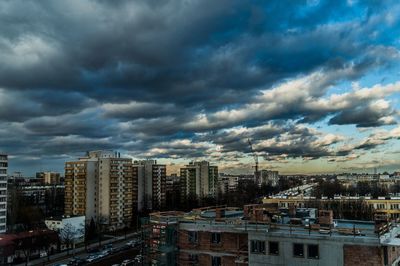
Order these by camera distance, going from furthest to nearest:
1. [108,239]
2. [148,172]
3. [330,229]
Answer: [148,172]
[108,239]
[330,229]

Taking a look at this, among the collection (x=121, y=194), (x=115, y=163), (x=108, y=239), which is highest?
(x=115, y=163)

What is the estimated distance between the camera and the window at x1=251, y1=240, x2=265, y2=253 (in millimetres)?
20172

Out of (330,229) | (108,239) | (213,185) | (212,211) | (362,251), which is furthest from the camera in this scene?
(213,185)

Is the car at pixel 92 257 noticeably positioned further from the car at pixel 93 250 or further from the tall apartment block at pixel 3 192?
the tall apartment block at pixel 3 192

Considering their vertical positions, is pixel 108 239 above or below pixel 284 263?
below

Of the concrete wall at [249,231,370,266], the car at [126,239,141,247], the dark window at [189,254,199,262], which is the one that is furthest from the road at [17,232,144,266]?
the concrete wall at [249,231,370,266]

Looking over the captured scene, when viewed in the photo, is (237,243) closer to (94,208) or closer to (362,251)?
(362,251)

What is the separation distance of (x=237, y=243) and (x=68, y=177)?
63.7 m

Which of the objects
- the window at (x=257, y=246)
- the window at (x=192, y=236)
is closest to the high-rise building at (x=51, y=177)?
the window at (x=192, y=236)

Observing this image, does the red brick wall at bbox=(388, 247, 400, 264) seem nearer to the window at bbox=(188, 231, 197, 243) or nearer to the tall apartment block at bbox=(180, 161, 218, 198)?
the window at bbox=(188, 231, 197, 243)

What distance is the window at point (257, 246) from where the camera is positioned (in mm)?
20172

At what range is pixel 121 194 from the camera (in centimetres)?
8094

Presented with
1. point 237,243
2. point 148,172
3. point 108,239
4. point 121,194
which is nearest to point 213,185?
point 148,172

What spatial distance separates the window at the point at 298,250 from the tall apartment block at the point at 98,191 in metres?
60.4
